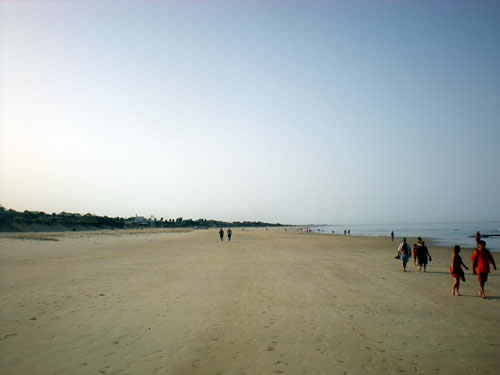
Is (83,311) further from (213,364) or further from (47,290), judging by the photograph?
(213,364)

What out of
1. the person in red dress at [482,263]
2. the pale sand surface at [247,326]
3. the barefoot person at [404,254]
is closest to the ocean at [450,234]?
the barefoot person at [404,254]

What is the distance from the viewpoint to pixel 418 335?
6.89 metres

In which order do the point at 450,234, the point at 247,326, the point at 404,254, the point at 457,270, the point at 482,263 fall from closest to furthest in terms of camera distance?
the point at 247,326 → the point at 482,263 → the point at 457,270 → the point at 404,254 → the point at 450,234

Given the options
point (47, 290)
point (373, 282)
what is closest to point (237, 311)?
point (373, 282)

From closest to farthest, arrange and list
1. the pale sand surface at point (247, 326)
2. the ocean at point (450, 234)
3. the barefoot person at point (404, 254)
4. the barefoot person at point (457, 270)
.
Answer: the pale sand surface at point (247, 326) → the barefoot person at point (457, 270) → the barefoot person at point (404, 254) → the ocean at point (450, 234)

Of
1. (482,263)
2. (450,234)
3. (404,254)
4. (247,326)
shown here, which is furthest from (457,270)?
(450,234)

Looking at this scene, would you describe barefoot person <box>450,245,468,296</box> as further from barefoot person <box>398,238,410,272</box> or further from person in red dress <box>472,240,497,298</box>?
barefoot person <box>398,238,410,272</box>

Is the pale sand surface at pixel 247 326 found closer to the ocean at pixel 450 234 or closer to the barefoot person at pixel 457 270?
the barefoot person at pixel 457 270

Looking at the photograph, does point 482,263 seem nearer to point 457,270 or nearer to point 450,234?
point 457,270

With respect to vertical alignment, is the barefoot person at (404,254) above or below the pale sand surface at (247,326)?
above

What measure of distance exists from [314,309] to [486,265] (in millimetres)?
6962

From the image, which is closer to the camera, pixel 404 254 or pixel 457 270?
pixel 457 270

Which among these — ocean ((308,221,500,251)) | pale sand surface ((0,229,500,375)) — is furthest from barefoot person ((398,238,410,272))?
ocean ((308,221,500,251))

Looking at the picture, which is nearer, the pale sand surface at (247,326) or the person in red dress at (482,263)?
the pale sand surface at (247,326)
